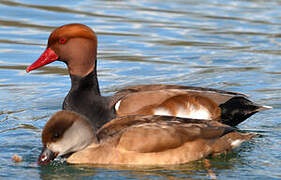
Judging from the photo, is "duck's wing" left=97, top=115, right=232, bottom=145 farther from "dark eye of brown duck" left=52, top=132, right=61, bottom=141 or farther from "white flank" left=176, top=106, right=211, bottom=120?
"white flank" left=176, top=106, right=211, bottom=120

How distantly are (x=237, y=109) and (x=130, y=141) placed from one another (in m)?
2.08

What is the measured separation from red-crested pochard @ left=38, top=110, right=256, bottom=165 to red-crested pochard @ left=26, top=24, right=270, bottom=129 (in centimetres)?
100

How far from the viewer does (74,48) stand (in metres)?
8.26

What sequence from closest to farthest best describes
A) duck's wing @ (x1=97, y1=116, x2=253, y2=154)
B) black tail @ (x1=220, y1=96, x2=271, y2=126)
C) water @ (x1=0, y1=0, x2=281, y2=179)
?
duck's wing @ (x1=97, y1=116, x2=253, y2=154)
water @ (x1=0, y1=0, x2=281, y2=179)
black tail @ (x1=220, y1=96, x2=271, y2=126)

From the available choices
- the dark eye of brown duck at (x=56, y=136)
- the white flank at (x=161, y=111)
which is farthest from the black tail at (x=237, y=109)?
the dark eye of brown duck at (x=56, y=136)

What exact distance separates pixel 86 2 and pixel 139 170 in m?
11.5

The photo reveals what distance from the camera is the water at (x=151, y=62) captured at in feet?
22.4

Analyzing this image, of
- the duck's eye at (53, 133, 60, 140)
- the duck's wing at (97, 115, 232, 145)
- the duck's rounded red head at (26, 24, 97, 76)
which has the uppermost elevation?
the duck's rounded red head at (26, 24, 97, 76)

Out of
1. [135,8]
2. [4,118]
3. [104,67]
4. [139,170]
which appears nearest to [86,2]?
[135,8]

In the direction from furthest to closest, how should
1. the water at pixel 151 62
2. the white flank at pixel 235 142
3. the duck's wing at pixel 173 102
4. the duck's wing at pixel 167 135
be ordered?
the duck's wing at pixel 173 102, the white flank at pixel 235 142, the water at pixel 151 62, the duck's wing at pixel 167 135

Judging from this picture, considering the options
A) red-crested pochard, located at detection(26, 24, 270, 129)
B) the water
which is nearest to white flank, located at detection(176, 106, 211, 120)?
red-crested pochard, located at detection(26, 24, 270, 129)

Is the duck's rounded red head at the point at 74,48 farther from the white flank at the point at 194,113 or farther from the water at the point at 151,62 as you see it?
the white flank at the point at 194,113

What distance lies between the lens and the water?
683 centimetres

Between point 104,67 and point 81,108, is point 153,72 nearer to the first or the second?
point 104,67
